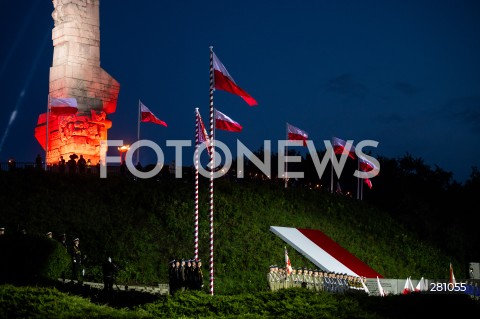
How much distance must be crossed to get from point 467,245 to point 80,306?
4341 centimetres

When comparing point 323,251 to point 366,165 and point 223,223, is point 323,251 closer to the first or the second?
point 223,223

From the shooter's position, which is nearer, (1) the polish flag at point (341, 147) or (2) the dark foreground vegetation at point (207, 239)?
(2) the dark foreground vegetation at point (207, 239)

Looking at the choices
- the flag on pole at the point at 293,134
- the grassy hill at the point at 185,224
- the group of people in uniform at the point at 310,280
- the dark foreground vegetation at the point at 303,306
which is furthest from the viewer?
the flag on pole at the point at 293,134

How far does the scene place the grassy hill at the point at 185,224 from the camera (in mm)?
32750

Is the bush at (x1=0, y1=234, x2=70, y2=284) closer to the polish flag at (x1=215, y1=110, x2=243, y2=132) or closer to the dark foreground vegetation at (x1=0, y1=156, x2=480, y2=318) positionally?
the dark foreground vegetation at (x1=0, y1=156, x2=480, y2=318)

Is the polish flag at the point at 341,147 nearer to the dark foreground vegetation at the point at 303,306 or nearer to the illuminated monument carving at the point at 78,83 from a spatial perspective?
the illuminated monument carving at the point at 78,83

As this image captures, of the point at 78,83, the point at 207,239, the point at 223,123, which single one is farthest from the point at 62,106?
the point at 223,123

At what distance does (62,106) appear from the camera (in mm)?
40312

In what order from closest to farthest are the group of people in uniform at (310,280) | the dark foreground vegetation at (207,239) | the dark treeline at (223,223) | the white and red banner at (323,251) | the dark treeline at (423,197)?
1. the dark foreground vegetation at (207,239)
2. the group of people in uniform at (310,280)
3. the dark treeline at (223,223)
4. the white and red banner at (323,251)
5. the dark treeline at (423,197)

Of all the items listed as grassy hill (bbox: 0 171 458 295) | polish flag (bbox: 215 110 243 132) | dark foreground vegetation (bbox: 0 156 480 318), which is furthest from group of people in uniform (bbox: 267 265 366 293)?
polish flag (bbox: 215 110 243 132)

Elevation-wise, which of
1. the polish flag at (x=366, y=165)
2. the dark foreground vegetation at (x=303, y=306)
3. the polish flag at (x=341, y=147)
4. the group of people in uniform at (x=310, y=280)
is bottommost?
Result: the dark foreground vegetation at (x=303, y=306)

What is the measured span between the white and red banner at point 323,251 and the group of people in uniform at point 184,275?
13570mm

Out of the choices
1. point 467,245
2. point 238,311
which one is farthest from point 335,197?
point 238,311

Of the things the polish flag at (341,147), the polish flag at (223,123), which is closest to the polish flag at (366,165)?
the polish flag at (341,147)
